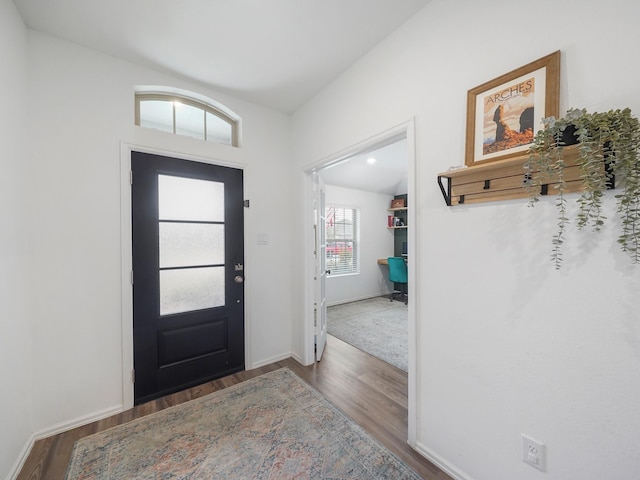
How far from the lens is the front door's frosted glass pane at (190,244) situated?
2260 mm

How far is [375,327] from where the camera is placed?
3.98 meters

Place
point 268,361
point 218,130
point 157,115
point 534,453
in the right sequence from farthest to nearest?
point 268,361 → point 218,130 → point 157,115 → point 534,453

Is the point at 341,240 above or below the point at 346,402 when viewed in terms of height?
above

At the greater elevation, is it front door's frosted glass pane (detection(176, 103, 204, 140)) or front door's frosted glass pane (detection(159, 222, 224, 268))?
front door's frosted glass pane (detection(176, 103, 204, 140))

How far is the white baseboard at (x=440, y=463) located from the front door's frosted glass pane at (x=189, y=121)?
297 centimetres

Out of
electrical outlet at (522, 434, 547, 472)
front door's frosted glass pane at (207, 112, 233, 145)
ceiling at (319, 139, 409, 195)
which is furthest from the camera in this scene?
ceiling at (319, 139, 409, 195)

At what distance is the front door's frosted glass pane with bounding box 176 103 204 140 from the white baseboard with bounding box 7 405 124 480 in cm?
232

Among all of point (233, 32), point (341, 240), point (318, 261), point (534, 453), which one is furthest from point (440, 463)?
point (341, 240)

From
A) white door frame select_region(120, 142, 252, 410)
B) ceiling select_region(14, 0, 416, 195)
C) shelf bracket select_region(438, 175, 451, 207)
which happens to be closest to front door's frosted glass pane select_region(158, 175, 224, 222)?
white door frame select_region(120, 142, 252, 410)

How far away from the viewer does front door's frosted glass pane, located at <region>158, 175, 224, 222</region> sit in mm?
2256

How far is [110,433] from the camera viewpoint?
5.93 feet

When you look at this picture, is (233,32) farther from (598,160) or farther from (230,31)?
(598,160)

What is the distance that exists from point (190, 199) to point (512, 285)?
7.99 feet

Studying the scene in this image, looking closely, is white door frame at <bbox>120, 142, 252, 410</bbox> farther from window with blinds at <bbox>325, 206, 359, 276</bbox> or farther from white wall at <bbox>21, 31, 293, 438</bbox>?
window with blinds at <bbox>325, 206, 359, 276</bbox>
